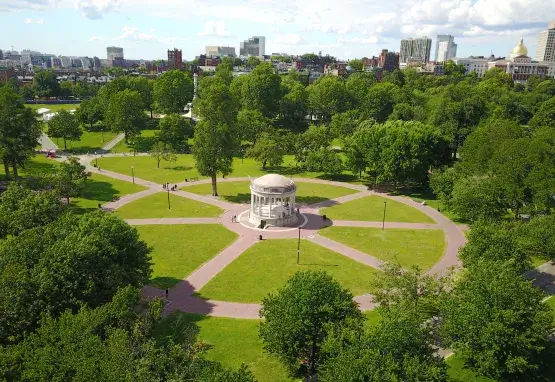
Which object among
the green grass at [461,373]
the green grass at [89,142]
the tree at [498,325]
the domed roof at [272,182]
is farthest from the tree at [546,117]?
the green grass at [89,142]

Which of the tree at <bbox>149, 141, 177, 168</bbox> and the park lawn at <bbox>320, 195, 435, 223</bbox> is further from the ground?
the tree at <bbox>149, 141, 177, 168</bbox>

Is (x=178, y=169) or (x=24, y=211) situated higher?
(x=24, y=211)

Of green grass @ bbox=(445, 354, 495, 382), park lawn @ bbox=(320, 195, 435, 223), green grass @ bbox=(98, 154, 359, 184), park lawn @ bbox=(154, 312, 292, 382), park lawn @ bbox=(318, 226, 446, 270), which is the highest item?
green grass @ bbox=(98, 154, 359, 184)

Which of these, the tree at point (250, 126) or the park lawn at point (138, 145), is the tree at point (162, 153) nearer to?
the park lawn at point (138, 145)

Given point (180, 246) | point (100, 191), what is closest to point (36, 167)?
point (100, 191)

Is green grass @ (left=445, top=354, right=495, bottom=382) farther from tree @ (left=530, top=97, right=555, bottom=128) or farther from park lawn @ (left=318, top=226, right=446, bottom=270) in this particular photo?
tree @ (left=530, top=97, right=555, bottom=128)

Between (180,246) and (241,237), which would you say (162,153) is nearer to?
(241,237)

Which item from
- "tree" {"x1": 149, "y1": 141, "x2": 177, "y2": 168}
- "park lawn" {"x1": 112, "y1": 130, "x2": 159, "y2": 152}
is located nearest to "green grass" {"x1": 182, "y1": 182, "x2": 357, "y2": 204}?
"tree" {"x1": 149, "y1": 141, "x2": 177, "y2": 168}
